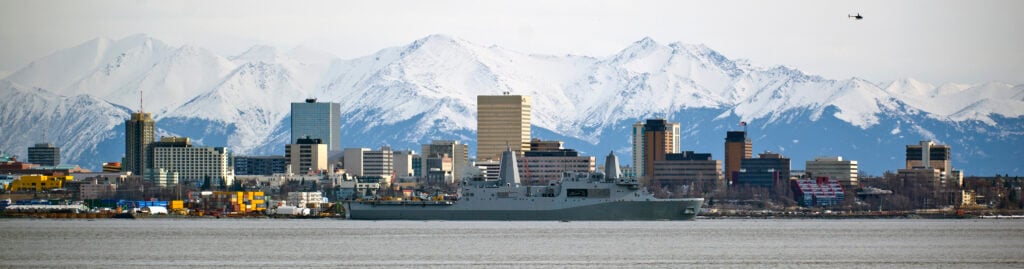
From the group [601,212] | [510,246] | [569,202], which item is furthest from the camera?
[569,202]

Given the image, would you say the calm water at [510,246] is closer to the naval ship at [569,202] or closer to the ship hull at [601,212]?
the ship hull at [601,212]

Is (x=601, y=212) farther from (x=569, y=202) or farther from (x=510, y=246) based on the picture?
(x=510, y=246)

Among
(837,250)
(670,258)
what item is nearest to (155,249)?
(670,258)

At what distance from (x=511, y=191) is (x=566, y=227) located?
79.2ft

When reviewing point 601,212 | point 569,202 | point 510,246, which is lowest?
point 510,246

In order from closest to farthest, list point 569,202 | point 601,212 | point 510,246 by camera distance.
→ point 510,246 → point 601,212 → point 569,202

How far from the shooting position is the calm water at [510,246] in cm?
11625

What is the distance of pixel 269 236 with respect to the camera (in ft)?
516

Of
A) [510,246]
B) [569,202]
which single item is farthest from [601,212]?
[510,246]

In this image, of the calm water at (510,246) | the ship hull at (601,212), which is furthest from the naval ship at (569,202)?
the calm water at (510,246)

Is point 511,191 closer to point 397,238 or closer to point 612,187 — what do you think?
point 612,187

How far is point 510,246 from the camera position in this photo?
447 ft

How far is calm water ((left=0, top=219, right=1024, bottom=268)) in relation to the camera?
116 m

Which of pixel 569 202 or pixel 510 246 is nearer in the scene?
pixel 510 246
